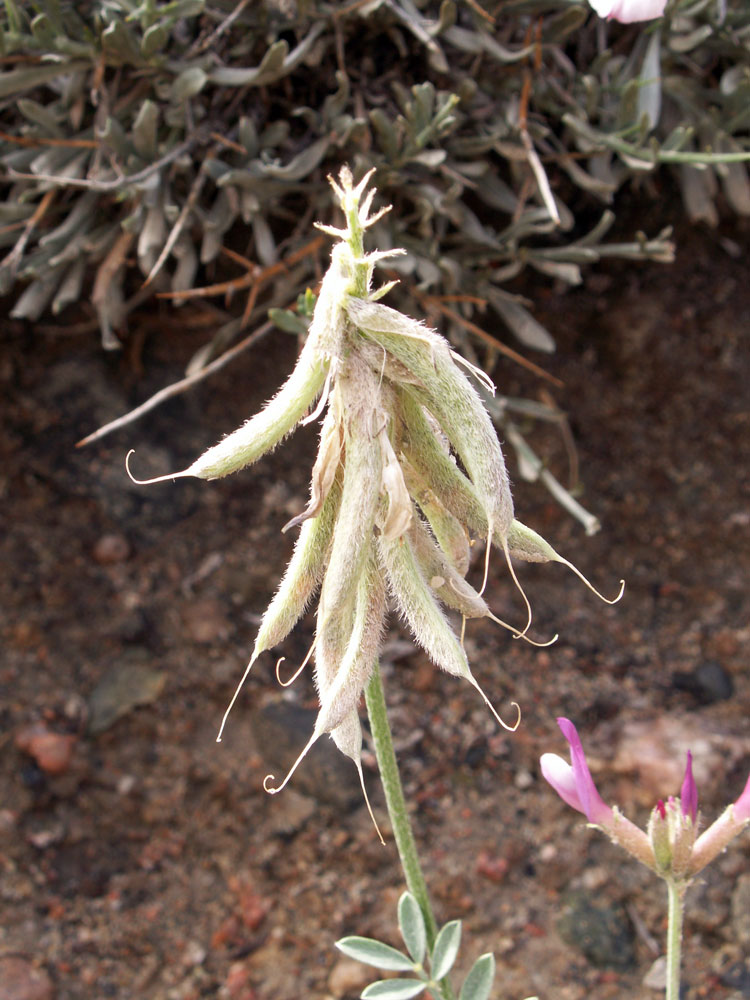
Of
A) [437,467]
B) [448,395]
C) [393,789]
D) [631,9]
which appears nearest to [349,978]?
[393,789]

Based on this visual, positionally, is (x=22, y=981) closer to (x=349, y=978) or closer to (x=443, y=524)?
(x=349, y=978)

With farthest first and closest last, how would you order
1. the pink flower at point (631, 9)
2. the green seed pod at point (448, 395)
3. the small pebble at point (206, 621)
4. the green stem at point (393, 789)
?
the small pebble at point (206, 621) → the pink flower at point (631, 9) → the green stem at point (393, 789) → the green seed pod at point (448, 395)

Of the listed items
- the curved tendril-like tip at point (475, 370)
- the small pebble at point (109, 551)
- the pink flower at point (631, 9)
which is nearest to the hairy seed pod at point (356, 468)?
the curved tendril-like tip at point (475, 370)

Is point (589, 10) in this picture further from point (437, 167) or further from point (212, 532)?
point (212, 532)

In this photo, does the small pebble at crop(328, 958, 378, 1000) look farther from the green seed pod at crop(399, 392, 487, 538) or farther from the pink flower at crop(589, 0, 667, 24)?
the pink flower at crop(589, 0, 667, 24)

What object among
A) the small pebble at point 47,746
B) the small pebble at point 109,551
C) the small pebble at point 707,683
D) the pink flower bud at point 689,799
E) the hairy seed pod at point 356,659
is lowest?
the small pebble at point 707,683

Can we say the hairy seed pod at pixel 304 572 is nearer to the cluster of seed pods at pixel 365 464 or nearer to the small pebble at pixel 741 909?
the cluster of seed pods at pixel 365 464
